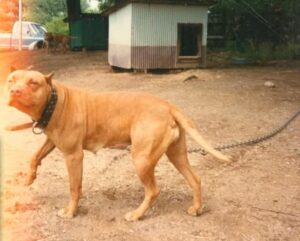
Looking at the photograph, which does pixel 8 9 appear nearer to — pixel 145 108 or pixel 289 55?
pixel 289 55

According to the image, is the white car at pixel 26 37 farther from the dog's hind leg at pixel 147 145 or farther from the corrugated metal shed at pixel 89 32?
the dog's hind leg at pixel 147 145

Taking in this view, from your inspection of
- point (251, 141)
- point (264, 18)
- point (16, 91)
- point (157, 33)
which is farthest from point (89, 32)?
point (16, 91)

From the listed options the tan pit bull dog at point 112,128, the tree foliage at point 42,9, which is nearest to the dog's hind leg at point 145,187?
the tan pit bull dog at point 112,128

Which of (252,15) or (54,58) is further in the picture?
(252,15)

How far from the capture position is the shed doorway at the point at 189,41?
16.4 metres

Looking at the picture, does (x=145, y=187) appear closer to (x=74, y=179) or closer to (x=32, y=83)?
(x=74, y=179)

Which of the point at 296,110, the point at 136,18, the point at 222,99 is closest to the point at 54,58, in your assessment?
the point at 136,18

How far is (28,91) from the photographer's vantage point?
4680mm

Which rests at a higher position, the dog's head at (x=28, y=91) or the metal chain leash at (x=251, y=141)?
the dog's head at (x=28, y=91)

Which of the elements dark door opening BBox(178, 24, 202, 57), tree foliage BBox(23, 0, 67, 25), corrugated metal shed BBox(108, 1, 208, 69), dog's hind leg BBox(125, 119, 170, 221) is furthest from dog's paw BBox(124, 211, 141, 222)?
tree foliage BBox(23, 0, 67, 25)

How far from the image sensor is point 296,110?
10641 mm

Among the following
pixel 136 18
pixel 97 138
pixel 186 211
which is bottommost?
pixel 186 211

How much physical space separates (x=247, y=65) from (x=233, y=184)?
11.7m

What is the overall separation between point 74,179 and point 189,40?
41.1ft
